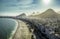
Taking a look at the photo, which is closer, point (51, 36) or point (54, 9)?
point (51, 36)

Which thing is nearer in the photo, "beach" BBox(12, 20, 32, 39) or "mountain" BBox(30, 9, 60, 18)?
"beach" BBox(12, 20, 32, 39)

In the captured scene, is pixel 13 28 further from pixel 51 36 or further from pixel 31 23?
pixel 51 36

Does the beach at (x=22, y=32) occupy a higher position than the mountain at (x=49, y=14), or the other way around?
the mountain at (x=49, y=14)

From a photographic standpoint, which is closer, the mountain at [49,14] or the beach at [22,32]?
the beach at [22,32]

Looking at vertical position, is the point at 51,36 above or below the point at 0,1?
below

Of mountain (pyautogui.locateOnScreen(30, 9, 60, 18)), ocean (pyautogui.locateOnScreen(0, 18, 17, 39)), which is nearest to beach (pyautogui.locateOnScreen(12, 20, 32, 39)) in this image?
ocean (pyautogui.locateOnScreen(0, 18, 17, 39))

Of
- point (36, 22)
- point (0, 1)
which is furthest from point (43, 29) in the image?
point (0, 1)

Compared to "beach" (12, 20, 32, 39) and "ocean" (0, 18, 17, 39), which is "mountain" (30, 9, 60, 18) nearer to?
"beach" (12, 20, 32, 39)

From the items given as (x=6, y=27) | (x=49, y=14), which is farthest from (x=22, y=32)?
(x=49, y=14)

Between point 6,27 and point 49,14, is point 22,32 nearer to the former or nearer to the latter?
point 6,27

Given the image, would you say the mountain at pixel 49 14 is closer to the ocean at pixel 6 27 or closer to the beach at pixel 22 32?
the beach at pixel 22 32

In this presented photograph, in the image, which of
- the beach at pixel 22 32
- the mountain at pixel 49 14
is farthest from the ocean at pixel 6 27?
the mountain at pixel 49 14
